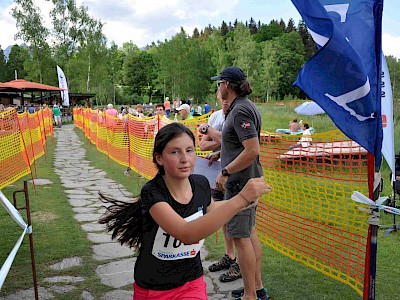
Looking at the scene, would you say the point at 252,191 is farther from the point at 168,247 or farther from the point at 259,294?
the point at 259,294

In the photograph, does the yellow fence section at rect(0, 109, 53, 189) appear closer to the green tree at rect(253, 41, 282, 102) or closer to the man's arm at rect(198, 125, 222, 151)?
the man's arm at rect(198, 125, 222, 151)

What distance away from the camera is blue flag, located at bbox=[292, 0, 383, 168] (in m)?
2.43

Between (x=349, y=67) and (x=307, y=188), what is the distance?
5.04 metres

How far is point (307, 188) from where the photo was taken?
7.29 m

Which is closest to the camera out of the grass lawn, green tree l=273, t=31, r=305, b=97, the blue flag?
the blue flag

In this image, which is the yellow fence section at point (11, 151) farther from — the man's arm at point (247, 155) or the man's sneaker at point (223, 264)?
the man's arm at point (247, 155)

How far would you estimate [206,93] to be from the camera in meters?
73.1

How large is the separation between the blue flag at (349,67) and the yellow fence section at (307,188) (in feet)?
2.42

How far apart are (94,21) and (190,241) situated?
175 ft

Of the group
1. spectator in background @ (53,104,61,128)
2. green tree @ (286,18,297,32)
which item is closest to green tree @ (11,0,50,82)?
spectator in background @ (53,104,61,128)

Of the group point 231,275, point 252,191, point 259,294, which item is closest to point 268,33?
point 231,275

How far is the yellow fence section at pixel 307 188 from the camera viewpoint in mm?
4258

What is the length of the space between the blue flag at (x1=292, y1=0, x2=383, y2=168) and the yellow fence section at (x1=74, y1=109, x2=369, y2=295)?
739mm

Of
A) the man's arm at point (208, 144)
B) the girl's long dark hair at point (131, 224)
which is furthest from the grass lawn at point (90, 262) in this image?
the girl's long dark hair at point (131, 224)
